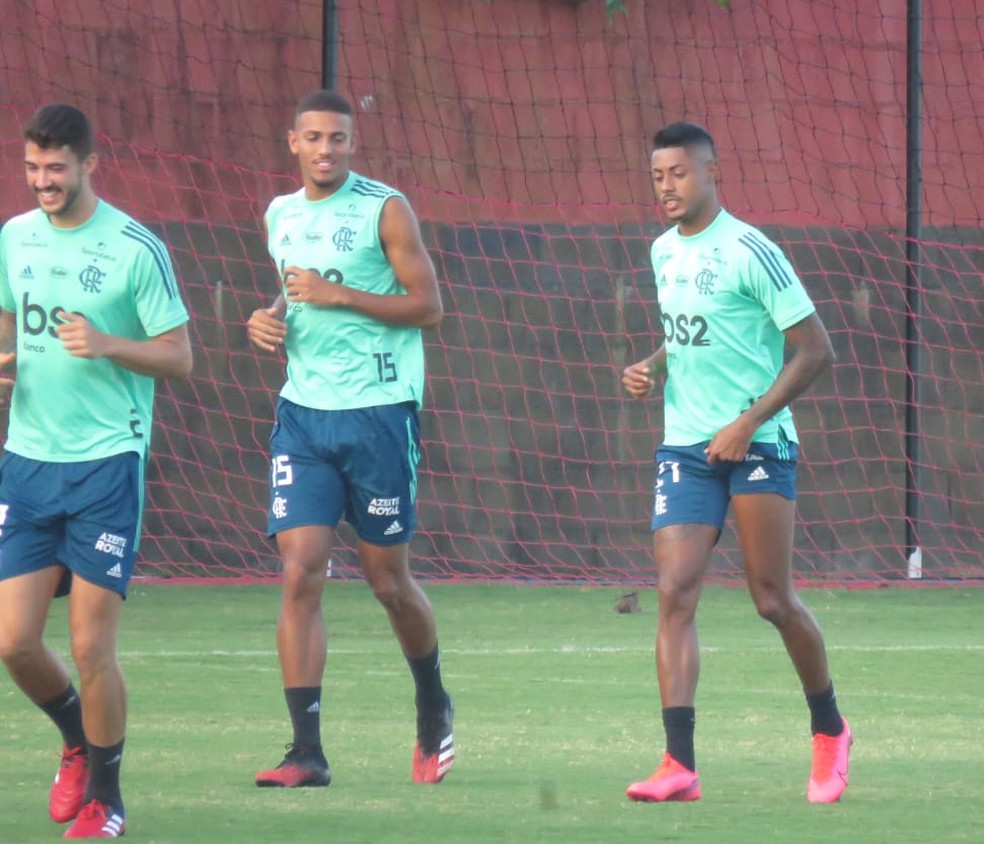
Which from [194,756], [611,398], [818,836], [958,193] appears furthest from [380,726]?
[958,193]

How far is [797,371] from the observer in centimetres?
621

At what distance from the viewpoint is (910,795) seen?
6199 millimetres

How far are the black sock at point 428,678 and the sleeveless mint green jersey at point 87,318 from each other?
1524 mm

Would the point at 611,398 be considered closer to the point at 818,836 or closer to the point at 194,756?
the point at 194,756

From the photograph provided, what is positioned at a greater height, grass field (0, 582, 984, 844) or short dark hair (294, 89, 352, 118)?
short dark hair (294, 89, 352, 118)

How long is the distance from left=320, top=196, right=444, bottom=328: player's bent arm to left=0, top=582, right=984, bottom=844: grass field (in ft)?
4.60

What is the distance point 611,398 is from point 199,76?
3.25m

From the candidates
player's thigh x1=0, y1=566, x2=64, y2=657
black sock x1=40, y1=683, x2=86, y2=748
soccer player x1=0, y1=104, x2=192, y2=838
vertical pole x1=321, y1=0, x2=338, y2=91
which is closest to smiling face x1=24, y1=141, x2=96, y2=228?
soccer player x1=0, y1=104, x2=192, y2=838

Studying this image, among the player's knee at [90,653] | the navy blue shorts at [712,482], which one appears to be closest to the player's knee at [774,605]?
the navy blue shorts at [712,482]

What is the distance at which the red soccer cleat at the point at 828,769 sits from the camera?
6102mm

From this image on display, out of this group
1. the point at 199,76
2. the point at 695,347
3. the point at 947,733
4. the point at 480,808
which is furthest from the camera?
the point at 199,76

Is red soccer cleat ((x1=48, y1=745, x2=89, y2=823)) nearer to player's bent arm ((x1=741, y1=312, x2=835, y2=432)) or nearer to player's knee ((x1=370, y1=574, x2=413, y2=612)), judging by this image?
player's knee ((x1=370, y1=574, x2=413, y2=612))

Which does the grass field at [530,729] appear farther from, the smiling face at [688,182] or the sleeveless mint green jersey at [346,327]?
the smiling face at [688,182]

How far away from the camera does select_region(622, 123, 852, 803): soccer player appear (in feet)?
20.4
